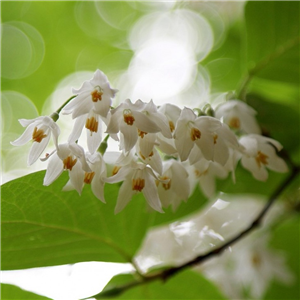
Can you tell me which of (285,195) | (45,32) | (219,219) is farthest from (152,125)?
(219,219)

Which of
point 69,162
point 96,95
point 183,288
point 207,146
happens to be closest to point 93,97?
point 96,95

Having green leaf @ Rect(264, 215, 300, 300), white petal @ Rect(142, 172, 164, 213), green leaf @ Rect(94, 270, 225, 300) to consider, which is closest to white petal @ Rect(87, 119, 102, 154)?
white petal @ Rect(142, 172, 164, 213)

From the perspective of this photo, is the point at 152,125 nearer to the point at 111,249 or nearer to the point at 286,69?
the point at 111,249

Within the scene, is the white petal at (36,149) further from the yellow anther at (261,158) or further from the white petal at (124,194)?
the yellow anther at (261,158)

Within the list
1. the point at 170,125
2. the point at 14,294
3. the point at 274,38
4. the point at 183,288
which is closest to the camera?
the point at 170,125

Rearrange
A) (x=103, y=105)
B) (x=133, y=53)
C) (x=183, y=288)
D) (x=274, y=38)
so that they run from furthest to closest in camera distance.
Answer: (x=133, y=53), (x=274, y=38), (x=183, y=288), (x=103, y=105)

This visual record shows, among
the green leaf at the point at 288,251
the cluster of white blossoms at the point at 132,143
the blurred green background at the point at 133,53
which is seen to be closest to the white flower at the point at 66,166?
the cluster of white blossoms at the point at 132,143

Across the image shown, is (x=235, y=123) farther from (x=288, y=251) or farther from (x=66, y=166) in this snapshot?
(x=288, y=251)

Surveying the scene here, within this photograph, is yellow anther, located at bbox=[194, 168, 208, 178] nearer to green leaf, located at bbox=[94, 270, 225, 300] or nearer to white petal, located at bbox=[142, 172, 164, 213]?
white petal, located at bbox=[142, 172, 164, 213]
